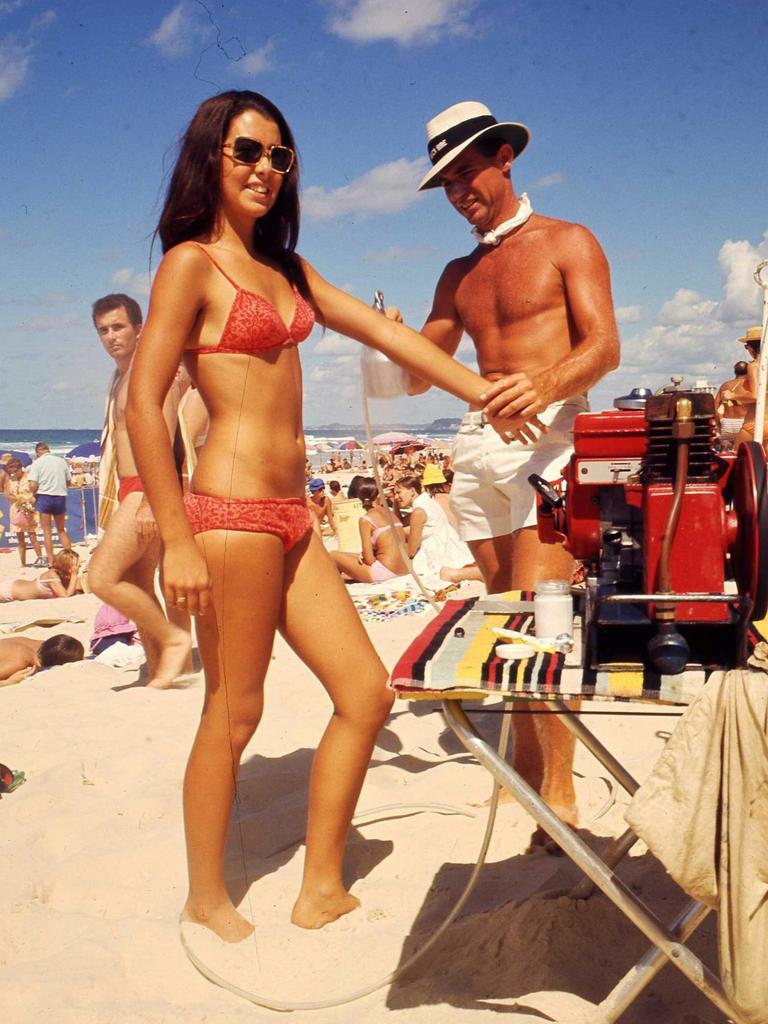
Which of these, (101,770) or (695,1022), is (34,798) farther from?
(695,1022)

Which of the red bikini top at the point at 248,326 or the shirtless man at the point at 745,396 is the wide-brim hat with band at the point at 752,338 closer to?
the shirtless man at the point at 745,396

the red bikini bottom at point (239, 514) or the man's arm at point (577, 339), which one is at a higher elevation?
the man's arm at point (577, 339)

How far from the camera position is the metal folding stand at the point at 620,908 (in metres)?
2.04

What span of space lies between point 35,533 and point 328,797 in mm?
14374

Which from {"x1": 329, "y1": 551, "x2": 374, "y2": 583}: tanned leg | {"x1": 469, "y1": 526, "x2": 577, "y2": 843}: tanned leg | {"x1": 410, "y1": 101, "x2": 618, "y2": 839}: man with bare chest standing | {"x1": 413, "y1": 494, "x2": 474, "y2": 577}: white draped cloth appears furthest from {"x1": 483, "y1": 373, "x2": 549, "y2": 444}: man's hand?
{"x1": 329, "y1": 551, "x2": 374, "y2": 583}: tanned leg

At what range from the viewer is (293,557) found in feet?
9.49

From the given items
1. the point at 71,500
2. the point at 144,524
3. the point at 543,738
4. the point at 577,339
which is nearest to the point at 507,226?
the point at 577,339

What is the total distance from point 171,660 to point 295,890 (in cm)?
260

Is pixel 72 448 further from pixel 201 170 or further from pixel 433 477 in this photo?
pixel 201 170

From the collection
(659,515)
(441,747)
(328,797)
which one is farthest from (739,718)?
(441,747)

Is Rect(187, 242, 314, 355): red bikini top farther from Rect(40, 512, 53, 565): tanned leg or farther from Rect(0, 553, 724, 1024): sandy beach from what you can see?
Rect(40, 512, 53, 565): tanned leg

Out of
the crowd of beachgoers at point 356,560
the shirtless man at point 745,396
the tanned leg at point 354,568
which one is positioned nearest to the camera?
the crowd of beachgoers at point 356,560

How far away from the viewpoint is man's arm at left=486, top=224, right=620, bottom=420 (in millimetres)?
2930

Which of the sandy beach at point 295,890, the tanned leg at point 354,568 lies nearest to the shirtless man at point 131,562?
the sandy beach at point 295,890
